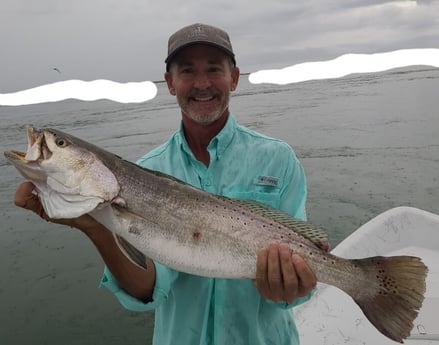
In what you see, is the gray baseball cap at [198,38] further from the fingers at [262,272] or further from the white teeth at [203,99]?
the fingers at [262,272]

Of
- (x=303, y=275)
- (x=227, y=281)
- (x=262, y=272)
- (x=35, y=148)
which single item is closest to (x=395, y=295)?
(x=303, y=275)

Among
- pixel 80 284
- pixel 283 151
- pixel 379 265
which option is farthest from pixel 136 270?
pixel 80 284

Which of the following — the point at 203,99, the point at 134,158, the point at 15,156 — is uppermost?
the point at 203,99

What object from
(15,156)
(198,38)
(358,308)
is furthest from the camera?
(358,308)

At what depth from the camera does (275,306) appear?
122 inches

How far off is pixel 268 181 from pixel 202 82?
2.68 ft

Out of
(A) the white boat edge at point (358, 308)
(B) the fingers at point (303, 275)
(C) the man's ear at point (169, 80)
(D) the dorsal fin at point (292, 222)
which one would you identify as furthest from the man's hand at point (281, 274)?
(A) the white boat edge at point (358, 308)

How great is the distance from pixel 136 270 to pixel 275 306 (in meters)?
0.99

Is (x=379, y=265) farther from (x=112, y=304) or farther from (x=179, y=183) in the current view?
(x=112, y=304)

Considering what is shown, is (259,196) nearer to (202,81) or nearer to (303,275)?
(303,275)

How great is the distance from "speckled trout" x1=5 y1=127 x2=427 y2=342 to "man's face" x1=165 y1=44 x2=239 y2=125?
1.83 ft

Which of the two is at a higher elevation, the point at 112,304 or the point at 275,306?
the point at 275,306

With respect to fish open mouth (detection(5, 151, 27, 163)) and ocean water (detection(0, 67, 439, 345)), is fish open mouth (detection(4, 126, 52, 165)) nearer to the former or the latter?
fish open mouth (detection(5, 151, 27, 163))

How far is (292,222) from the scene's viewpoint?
9.62ft
